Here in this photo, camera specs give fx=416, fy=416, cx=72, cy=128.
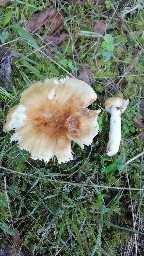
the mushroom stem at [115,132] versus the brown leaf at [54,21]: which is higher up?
the brown leaf at [54,21]

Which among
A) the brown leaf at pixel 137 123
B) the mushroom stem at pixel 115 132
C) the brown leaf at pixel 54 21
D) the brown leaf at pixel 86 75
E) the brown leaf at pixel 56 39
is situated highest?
the brown leaf at pixel 54 21

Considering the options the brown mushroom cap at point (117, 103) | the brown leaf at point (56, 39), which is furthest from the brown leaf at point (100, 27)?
the brown mushroom cap at point (117, 103)

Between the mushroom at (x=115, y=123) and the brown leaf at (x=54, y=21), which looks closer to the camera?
the mushroom at (x=115, y=123)

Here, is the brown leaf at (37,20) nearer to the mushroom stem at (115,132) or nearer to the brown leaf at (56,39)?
the brown leaf at (56,39)

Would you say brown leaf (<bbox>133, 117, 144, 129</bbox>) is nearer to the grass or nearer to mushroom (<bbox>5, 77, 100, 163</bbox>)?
the grass

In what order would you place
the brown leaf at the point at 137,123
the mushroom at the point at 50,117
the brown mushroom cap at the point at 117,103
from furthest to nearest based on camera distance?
the brown leaf at the point at 137,123
the brown mushroom cap at the point at 117,103
the mushroom at the point at 50,117

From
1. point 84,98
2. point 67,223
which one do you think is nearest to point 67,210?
point 67,223
